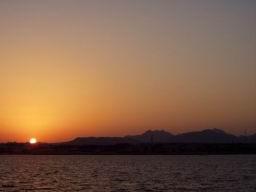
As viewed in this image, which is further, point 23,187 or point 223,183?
point 223,183

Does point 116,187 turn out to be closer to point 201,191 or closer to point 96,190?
point 96,190

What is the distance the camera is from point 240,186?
222ft

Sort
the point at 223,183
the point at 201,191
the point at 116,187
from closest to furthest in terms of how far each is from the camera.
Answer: the point at 201,191, the point at 116,187, the point at 223,183

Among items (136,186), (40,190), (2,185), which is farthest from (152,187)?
(2,185)

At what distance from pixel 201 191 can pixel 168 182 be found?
13.3 metres

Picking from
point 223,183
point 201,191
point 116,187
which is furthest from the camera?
point 223,183

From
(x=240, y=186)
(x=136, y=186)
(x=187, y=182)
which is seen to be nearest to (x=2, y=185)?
(x=136, y=186)

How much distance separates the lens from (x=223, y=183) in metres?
72.8

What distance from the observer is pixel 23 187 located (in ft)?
220

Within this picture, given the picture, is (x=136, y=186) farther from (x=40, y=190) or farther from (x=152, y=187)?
(x=40, y=190)

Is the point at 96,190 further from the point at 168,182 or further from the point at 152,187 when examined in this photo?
the point at 168,182

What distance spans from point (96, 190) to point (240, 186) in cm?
1640

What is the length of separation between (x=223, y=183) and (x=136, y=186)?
11439 millimetres

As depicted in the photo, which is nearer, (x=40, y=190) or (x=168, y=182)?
(x=40, y=190)
